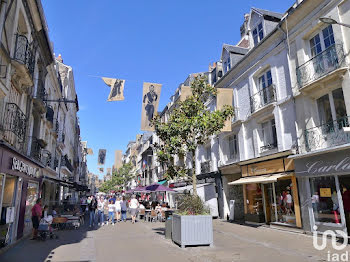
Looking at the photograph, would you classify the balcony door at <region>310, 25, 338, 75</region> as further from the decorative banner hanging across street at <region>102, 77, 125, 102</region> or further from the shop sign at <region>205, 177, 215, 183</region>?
the shop sign at <region>205, 177, 215, 183</region>

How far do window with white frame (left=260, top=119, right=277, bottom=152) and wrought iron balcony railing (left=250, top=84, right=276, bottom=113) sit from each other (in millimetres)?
1017

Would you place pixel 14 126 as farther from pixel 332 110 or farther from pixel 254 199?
pixel 254 199

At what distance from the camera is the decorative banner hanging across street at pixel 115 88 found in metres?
13.1

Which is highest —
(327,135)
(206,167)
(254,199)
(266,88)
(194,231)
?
(266,88)

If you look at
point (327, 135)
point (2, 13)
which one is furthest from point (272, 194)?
point (2, 13)

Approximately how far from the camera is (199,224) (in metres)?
8.55

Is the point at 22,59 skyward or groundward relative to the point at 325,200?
skyward

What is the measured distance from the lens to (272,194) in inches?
531

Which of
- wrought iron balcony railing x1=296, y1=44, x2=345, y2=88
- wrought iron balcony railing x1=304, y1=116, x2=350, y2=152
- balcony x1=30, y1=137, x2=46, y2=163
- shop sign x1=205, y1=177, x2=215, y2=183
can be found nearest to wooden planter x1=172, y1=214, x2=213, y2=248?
wrought iron balcony railing x1=304, y1=116, x2=350, y2=152

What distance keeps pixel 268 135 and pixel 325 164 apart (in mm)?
4547

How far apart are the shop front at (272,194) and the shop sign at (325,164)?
725mm

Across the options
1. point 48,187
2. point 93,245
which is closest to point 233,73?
point 93,245

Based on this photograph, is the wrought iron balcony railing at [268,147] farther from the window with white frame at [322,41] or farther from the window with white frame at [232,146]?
the window with white frame at [322,41]

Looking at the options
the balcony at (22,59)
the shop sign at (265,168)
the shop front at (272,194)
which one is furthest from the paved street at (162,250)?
the balcony at (22,59)
